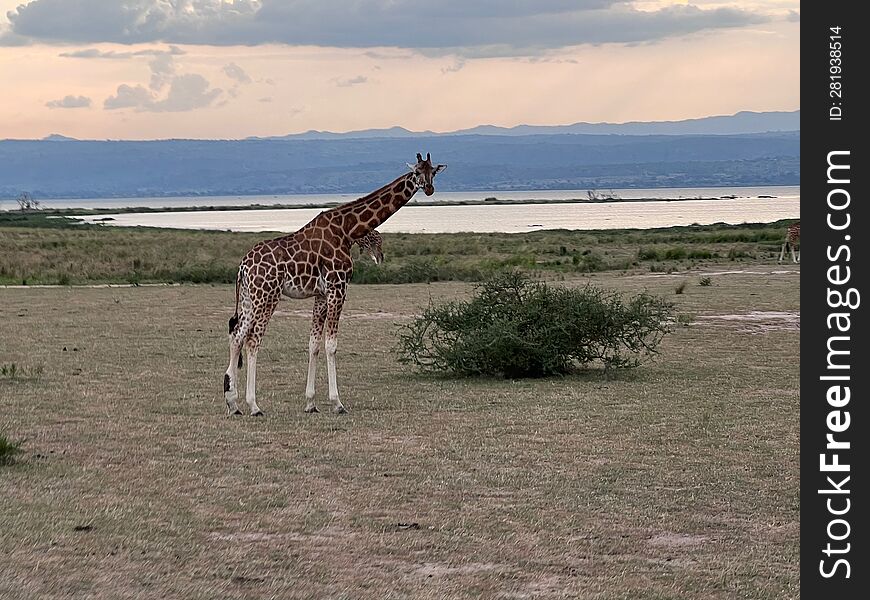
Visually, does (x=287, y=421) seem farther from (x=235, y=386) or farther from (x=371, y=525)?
(x=371, y=525)

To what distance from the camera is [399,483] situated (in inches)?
366

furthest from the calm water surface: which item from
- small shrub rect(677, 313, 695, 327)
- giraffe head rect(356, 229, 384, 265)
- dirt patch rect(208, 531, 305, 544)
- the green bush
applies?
dirt patch rect(208, 531, 305, 544)

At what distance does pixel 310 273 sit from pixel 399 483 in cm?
393

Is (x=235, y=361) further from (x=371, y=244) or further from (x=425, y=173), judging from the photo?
(x=425, y=173)

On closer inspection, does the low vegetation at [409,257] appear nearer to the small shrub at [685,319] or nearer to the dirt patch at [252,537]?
the small shrub at [685,319]

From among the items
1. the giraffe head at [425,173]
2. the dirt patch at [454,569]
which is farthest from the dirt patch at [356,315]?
the dirt patch at [454,569]

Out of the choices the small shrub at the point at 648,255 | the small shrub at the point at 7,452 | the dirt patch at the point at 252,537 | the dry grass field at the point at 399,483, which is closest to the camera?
the dry grass field at the point at 399,483

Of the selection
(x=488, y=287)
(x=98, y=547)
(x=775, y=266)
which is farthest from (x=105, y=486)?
Result: (x=775, y=266)

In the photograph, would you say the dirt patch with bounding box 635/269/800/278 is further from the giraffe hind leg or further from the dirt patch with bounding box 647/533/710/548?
the dirt patch with bounding box 647/533/710/548

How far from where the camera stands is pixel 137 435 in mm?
11109

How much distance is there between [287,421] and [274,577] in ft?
17.7

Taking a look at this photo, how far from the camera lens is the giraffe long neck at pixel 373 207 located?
1307cm

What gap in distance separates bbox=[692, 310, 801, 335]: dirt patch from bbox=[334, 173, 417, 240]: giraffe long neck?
9.20 m

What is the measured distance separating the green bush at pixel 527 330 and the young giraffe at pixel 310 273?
2813 mm
